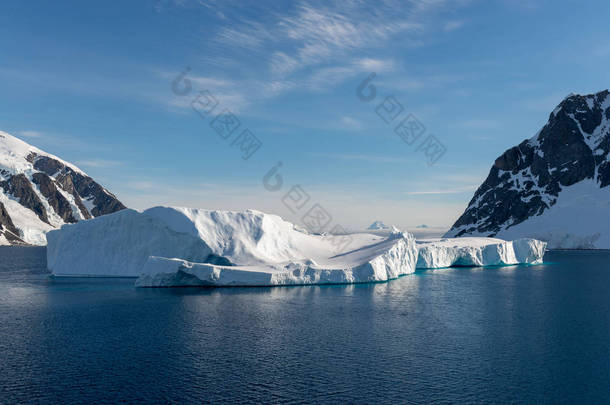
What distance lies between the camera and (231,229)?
5888cm

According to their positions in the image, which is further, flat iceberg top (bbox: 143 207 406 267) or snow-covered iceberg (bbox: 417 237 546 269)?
snow-covered iceberg (bbox: 417 237 546 269)

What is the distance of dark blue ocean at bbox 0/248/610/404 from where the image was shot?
20.5 m

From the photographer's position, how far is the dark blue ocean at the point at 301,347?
67.4ft

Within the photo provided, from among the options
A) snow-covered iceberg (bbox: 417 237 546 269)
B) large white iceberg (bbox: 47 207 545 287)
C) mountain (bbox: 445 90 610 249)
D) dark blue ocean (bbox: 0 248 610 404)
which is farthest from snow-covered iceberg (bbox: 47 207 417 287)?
mountain (bbox: 445 90 610 249)

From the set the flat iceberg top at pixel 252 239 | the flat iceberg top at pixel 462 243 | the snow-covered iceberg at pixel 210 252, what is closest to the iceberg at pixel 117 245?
the snow-covered iceberg at pixel 210 252

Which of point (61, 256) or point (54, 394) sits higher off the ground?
point (61, 256)

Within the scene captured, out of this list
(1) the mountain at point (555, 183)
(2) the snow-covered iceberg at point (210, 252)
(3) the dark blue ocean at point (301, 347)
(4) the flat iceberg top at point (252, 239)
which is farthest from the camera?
(1) the mountain at point (555, 183)

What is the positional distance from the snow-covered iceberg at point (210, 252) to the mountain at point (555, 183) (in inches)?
4380

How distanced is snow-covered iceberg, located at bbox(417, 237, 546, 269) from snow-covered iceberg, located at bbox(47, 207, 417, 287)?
15.3 metres

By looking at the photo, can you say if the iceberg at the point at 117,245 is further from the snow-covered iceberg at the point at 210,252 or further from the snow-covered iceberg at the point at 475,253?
the snow-covered iceberg at the point at 475,253

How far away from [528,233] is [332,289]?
124 metres

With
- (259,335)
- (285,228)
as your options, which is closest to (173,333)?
(259,335)

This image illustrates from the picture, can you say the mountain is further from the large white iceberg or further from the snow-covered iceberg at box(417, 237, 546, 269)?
the large white iceberg

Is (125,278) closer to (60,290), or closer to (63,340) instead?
(60,290)
